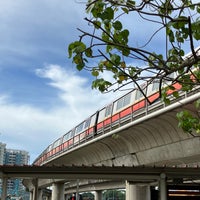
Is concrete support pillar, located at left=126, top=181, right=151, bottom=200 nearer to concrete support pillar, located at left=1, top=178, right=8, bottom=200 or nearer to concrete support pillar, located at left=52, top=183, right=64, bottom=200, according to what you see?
concrete support pillar, located at left=1, top=178, right=8, bottom=200

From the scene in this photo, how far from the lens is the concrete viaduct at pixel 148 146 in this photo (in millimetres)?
16656

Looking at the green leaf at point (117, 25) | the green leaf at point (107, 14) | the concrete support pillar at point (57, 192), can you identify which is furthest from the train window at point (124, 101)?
the concrete support pillar at point (57, 192)

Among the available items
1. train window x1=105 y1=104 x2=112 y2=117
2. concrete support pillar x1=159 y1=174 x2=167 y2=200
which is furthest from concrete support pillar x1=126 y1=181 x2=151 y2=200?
concrete support pillar x1=159 y1=174 x2=167 y2=200

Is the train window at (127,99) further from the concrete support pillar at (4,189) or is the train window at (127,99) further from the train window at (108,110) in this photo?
the concrete support pillar at (4,189)

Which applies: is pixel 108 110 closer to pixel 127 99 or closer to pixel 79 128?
pixel 127 99

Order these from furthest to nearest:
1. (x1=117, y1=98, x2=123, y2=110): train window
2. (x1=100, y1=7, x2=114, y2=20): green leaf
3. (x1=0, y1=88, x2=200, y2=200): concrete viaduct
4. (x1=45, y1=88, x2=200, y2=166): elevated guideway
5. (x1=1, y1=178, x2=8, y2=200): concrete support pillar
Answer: (x1=117, y1=98, x2=123, y2=110): train window
(x1=45, y1=88, x2=200, y2=166): elevated guideway
(x1=0, y1=88, x2=200, y2=200): concrete viaduct
(x1=1, y1=178, x2=8, y2=200): concrete support pillar
(x1=100, y1=7, x2=114, y2=20): green leaf

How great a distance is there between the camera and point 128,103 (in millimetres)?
27141

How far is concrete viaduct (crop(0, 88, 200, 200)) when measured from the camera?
16656 millimetres

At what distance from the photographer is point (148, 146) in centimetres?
2348

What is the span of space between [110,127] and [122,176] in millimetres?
10537

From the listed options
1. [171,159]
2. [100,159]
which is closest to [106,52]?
[171,159]

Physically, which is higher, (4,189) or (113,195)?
(113,195)

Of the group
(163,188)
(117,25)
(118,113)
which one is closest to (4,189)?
(163,188)

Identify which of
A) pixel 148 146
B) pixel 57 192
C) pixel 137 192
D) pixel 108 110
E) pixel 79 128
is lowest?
pixel 137 192
